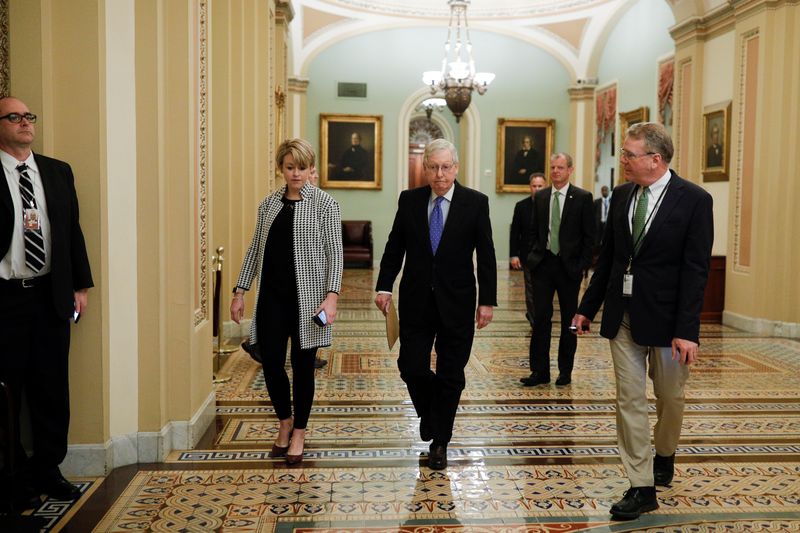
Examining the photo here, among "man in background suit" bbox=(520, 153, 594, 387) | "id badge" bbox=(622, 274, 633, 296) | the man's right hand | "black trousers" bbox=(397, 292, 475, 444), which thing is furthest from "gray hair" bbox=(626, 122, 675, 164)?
"man in background suit" bbox=(520, 153, 594, 387)

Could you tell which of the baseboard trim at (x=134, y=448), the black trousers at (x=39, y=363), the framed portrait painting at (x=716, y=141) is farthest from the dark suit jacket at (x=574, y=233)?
the framed portrait painting at (x=716, y=141)

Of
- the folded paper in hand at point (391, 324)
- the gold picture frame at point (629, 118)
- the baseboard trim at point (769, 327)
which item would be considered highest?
the gold picture frame at point (629, 118)

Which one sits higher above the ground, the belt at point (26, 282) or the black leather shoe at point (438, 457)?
the belt at point (26, 282)

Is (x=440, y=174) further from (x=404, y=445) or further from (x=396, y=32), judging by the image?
(x=396, y=32)

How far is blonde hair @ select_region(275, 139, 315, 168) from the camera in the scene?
4227 millimetres

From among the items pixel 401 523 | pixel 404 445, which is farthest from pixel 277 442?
pixel 401 523

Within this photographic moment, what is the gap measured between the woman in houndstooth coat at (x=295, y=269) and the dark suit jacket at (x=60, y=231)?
824 millimetres

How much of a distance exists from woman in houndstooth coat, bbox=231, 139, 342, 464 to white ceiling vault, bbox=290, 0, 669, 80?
43.7 ft

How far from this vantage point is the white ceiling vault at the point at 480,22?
1702 cm

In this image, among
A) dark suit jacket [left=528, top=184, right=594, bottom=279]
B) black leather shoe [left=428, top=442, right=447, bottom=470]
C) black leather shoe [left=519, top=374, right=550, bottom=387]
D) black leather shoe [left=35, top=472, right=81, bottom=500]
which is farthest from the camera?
black leather shoe [left=519, top=374, right=550, bottom=387]

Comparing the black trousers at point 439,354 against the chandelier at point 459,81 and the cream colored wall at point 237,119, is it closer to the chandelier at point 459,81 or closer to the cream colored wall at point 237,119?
the cream colored wall at point 237,119

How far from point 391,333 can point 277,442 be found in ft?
3.21

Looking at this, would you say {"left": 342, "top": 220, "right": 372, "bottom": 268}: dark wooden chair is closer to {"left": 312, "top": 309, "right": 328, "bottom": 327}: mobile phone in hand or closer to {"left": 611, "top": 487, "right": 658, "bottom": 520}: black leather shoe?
{"left": 312, "top": 309, "right": 328, "bottom": 327}: mobile phone in hand

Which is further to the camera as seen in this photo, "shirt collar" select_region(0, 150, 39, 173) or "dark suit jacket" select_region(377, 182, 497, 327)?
"dark suit jacket" select_region(377, 182, 497, 327)
